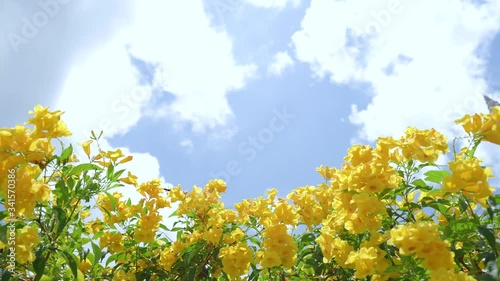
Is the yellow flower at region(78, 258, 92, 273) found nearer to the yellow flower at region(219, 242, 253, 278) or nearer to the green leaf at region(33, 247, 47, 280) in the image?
the green leaf at region(33, 247, 47, 280)

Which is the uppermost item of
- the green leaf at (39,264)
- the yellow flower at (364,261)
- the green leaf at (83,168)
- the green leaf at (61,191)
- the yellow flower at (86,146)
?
the yellow flower at (86,146)

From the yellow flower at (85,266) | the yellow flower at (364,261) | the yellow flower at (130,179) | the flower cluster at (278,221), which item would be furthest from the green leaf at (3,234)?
the yellow flower at (364,261)

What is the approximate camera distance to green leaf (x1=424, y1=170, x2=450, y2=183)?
206cm

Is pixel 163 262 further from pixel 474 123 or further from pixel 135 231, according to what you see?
pixel 474 123

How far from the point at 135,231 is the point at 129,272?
0.93ft

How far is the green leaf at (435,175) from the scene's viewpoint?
2.06 meters

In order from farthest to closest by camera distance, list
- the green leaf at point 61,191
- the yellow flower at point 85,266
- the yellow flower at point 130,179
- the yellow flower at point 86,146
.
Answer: the yellow flower at point 85,266
the yellow flower at point 130,179
the yellow flower at point 86,146
the green leaf at point 61,191

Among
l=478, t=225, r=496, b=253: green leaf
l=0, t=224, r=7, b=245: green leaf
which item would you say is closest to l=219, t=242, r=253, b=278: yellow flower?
l=0, t=224, r=7, b=245: green leaf

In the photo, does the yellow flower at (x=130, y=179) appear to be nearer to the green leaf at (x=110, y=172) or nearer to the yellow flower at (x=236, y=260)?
the green leaf at (x=110, y=172)

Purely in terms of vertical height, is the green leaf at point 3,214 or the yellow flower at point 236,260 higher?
the yellow flower at point 236,260

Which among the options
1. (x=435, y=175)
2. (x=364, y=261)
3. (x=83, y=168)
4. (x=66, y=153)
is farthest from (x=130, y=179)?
(x=435, y=175)

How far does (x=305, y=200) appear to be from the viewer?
9.44 feet

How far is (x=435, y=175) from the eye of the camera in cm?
208

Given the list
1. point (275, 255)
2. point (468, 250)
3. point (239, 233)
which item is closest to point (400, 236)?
point (468, 250)
